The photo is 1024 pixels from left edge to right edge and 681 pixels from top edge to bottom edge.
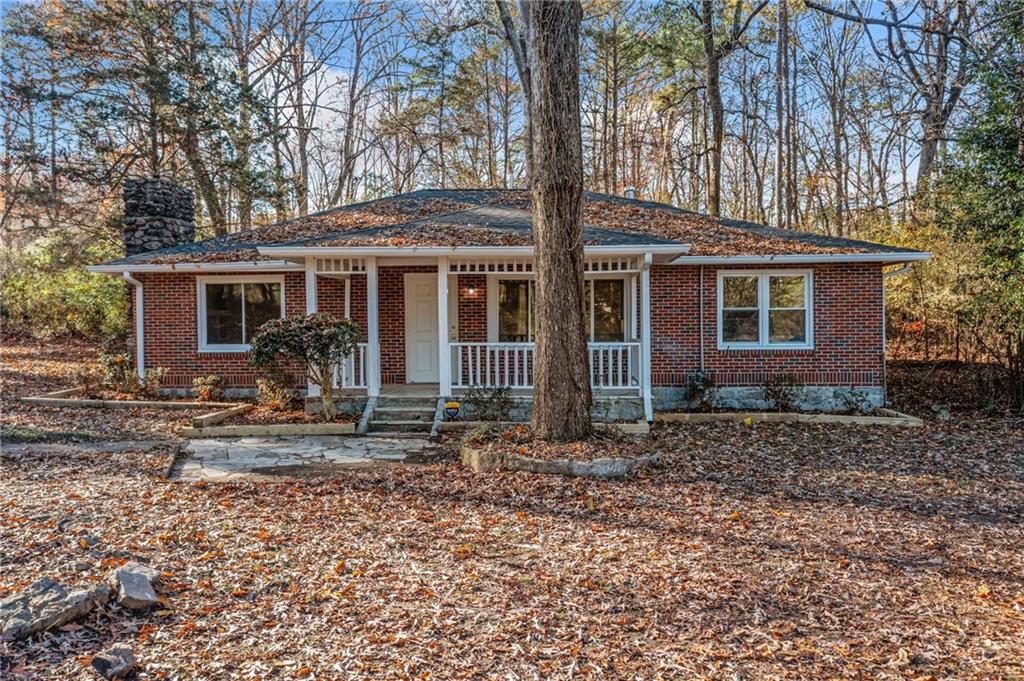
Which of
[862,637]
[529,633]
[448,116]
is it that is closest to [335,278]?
[529,633]

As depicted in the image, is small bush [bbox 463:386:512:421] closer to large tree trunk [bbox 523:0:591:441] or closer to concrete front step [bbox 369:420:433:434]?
concrete front step [bbox 369:420:433:434]

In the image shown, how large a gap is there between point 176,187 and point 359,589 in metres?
12.8

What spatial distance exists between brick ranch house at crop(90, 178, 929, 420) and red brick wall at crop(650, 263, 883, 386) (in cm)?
3

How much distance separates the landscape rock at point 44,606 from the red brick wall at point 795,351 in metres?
9.36

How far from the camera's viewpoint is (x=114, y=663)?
295 centimetres

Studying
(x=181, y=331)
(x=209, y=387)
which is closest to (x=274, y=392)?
(x=209, y=387)

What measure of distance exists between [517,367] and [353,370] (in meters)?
2.72

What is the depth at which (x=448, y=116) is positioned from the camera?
21953 millimetres

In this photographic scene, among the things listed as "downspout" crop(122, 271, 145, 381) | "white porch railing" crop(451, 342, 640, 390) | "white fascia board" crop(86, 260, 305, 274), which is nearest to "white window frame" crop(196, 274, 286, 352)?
"white fascia board" crop(86, 260, 305, 274)

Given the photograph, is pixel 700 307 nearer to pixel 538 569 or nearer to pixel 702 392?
pixel 702 392

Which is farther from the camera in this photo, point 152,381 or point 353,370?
point 152,381

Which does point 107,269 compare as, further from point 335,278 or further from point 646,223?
point 646,223

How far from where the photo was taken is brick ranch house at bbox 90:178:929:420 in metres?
10.1

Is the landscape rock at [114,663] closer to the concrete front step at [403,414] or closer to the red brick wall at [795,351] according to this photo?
the concrete front step at [403,414]
